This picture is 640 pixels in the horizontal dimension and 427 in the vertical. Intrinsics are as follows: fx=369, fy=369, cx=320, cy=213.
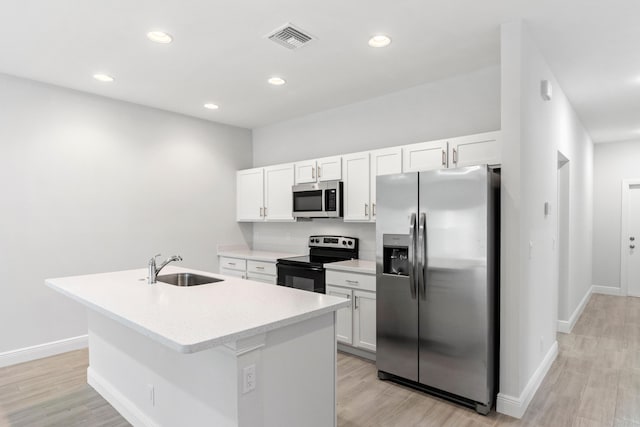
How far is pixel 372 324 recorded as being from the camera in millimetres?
3428

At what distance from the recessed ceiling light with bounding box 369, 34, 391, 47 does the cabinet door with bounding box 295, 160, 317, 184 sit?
1.74 meters

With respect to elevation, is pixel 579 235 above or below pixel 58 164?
below

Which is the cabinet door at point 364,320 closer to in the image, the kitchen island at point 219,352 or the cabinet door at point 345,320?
the cabinet door at point 345,320

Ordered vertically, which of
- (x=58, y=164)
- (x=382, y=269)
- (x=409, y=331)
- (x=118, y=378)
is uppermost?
(x=58, y=164)

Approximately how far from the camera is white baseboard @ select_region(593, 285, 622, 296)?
21.4 feet

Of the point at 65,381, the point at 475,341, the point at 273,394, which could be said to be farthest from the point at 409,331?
the point at 65,381

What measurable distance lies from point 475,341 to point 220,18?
2.81 m

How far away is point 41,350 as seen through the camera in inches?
142

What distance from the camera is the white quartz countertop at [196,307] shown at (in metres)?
1.58

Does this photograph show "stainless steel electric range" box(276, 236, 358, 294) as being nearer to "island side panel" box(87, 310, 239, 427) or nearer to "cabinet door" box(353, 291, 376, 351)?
"cabinet door" box(353, 291, 376, 351)

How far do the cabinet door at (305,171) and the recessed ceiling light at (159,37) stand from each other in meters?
2.04

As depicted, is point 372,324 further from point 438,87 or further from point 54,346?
point 54,346

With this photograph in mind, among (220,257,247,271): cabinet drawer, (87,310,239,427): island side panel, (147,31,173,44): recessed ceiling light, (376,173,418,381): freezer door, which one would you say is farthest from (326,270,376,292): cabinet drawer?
(147,31,173,44): recessed ceiling light

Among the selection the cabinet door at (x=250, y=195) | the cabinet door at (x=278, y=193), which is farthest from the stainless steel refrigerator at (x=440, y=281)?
the cabinet door at (x=250, y=195)
